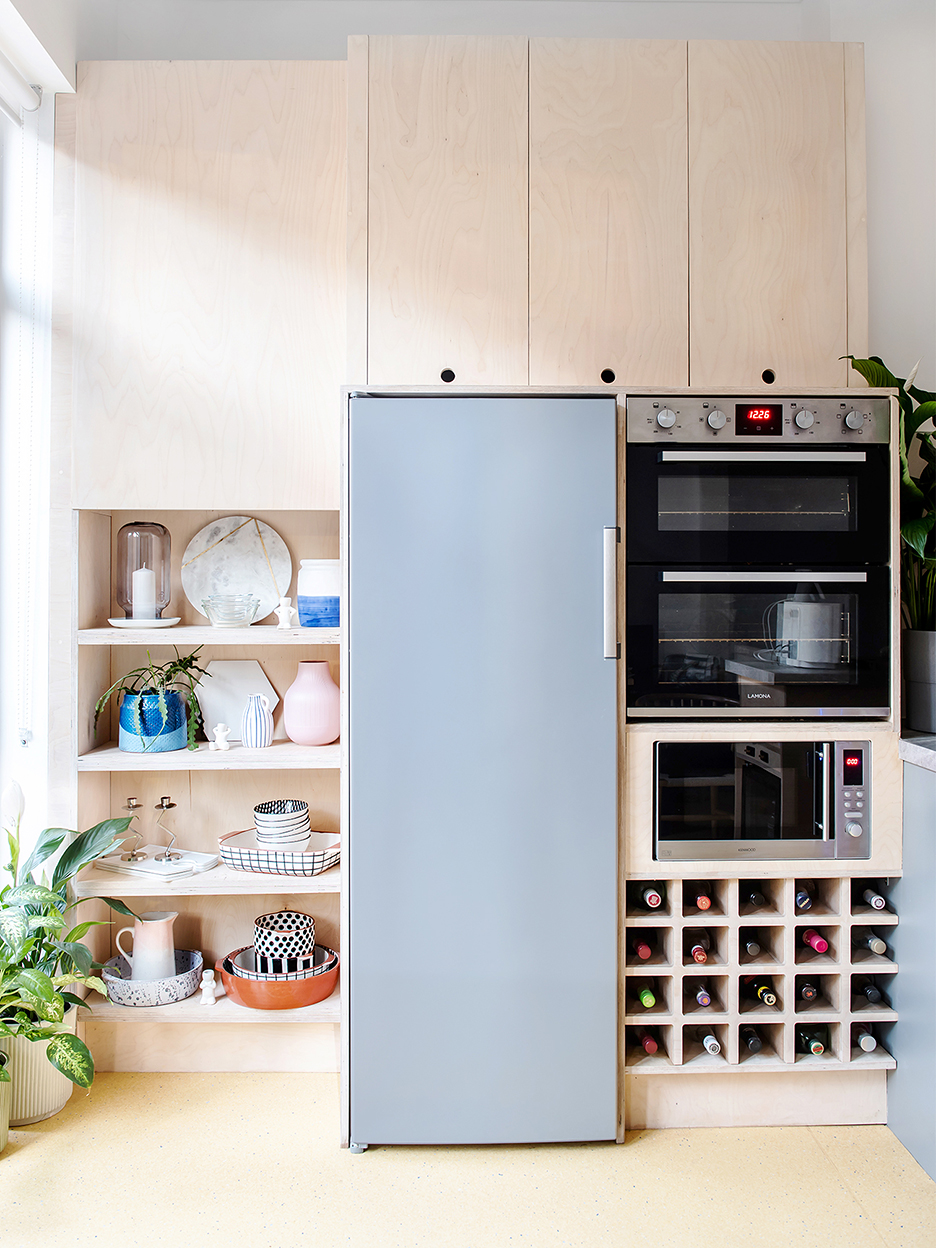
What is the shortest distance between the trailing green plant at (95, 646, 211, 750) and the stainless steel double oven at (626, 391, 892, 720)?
3.92 feet

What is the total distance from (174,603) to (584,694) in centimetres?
122

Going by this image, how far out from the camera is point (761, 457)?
1.81 m

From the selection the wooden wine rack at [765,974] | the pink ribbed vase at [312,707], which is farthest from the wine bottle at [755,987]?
the pink ribbed vase at [312,707]

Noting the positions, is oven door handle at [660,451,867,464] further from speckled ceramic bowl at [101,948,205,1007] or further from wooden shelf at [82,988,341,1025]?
speckled ceramic bowl at [101,948,205,1007]

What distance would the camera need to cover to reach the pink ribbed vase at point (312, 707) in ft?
7.00

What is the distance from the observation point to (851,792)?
1.84 metres

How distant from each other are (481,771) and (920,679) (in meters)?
1.10

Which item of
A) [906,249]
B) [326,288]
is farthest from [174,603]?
[906,249]

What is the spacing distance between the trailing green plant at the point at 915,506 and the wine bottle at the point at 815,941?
81 cm

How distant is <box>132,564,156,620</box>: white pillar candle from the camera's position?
6.96 feet

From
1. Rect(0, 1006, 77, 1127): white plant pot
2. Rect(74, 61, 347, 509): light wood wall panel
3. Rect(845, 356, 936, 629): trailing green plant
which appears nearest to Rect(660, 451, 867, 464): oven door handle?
Rect(845, 356, 936, 629): trailing green plant

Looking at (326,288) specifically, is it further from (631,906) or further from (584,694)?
(631,906)

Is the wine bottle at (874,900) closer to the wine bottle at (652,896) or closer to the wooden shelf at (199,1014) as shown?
the wine bottle at (652,896)

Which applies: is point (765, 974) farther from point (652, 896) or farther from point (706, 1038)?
point (652, 896)
